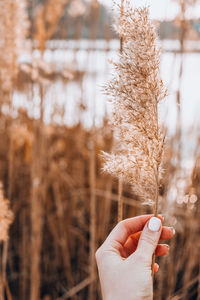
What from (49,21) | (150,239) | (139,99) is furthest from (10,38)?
(150,239)

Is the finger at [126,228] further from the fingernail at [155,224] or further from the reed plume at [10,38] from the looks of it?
the reed plume at [10,38]

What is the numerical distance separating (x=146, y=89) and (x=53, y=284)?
142cm

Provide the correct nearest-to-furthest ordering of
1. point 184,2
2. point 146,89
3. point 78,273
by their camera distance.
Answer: point 146,89, point 184,2, point 78,273

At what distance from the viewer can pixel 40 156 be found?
49.4 inches

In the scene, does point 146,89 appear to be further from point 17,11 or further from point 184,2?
point 17,11

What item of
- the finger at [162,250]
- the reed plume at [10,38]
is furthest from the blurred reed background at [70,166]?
the finger at [162,250]

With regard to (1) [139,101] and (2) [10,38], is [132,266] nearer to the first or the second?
(1) [139,101]

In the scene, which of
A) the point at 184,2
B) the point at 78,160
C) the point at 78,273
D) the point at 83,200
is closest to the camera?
the point at 184,2

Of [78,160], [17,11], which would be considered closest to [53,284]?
[78,160]

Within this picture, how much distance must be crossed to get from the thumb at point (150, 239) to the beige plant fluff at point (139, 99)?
37 mm

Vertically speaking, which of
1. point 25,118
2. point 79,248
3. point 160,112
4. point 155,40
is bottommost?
point 79,248

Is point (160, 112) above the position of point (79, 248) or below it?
above

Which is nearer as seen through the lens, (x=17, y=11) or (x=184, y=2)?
(x=184, y=2)

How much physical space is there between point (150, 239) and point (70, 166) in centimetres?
163
